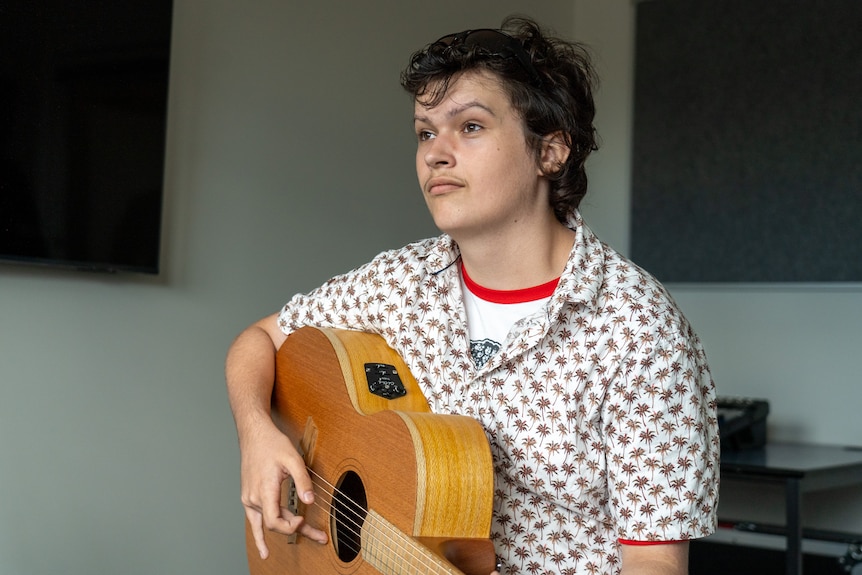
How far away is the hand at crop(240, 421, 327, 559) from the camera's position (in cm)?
152

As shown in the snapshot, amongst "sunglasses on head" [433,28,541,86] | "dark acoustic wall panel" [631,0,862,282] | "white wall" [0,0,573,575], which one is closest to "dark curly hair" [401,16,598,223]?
"sunglasses on head" [433,28,541,86]

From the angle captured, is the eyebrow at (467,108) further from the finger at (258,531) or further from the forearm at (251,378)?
the finger at (258,531)

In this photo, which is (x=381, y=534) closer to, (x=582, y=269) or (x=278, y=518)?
(x=278, y=518)

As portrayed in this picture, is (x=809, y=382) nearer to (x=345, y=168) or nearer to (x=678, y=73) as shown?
(x=678, y=73)

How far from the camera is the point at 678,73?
4082 millimetres

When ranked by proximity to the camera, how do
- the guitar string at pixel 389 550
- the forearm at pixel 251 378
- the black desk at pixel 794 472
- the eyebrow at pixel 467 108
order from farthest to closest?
the black desk at pixel 794 472, the forearm at pixel 251 378, the eyebrow at pixel 467 108, the guitar string at pixel 389 550

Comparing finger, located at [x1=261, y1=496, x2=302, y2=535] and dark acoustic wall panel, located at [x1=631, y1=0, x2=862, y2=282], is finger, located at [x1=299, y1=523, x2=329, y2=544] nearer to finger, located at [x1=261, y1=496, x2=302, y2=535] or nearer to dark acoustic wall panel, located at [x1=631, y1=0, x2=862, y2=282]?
finger, located at [x1=261, y1=496, x2=302, y2=535]

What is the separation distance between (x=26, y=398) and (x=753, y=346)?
2.65 m

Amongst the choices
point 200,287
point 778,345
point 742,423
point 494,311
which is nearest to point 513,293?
point 494,311

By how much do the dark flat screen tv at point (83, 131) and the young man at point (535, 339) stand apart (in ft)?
2.54

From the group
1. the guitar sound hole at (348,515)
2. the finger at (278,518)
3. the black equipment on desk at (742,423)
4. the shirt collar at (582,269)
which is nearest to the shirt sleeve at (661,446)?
the shirt collar at (582,269)

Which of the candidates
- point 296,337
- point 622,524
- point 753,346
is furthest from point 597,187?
point 622,524

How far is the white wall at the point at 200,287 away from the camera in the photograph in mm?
2357

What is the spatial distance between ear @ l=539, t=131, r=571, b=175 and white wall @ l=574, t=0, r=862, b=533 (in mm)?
2336
